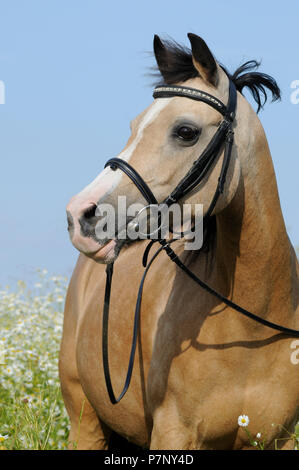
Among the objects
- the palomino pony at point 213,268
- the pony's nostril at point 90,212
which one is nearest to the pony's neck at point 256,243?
the palomino pony at point 213,268

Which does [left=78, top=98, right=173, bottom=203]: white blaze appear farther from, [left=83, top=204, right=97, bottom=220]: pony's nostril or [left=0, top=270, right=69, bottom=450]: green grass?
[left=0, top=270, right=69, bottom=450]: green grass

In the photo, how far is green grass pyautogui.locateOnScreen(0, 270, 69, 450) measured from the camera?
4.51m

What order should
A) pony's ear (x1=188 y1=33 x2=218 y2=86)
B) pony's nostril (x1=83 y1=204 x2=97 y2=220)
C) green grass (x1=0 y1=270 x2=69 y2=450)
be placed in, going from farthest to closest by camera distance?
green grass (x1=0 y1=270 x2=69 y2=450), pony's ear (x1=188 y1=33 x2=218 y2=86), pony's nostril (x1=83 y1=204 x2=97 y2=220)

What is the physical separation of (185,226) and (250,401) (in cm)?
91

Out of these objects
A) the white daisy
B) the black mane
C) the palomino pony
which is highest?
the black mane

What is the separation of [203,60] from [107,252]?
1.03 metres

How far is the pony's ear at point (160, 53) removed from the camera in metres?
3.35

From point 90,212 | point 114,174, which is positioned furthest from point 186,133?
point 90,212

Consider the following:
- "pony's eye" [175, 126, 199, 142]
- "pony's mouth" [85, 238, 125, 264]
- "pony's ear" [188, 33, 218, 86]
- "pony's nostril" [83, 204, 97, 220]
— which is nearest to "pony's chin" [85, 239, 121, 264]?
"pony's mouth" [85, 238, 125, 264]

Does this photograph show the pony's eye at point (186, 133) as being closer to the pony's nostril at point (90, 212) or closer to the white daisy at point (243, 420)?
the pony's nostril at point (90, 212)

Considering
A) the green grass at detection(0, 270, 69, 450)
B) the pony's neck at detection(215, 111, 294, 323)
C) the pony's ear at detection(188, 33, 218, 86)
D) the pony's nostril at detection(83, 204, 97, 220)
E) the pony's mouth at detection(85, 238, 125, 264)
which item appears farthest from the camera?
the green grass at detection(0, 270, 69, 450)

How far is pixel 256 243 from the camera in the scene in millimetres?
3141

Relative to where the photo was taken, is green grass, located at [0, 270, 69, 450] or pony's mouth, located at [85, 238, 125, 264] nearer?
pony's mouth, located at [85, 238, 125, 264]

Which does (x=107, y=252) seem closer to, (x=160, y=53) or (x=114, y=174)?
(x=114, y=174)
